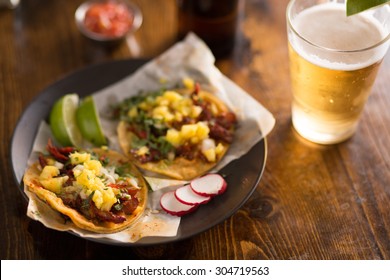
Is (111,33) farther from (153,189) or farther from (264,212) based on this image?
(264,212)

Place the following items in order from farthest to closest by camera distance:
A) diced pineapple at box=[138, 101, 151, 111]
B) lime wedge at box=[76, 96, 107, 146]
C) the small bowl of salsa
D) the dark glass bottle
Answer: the small bowl of salsa
the dark glass bottle
diced pineapple at box=[138, 101, 151, 111]
lime wedge at box=[76, 96, 107, 146]

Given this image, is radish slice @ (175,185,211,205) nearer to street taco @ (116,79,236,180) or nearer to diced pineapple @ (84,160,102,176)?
street taco @ (116,79,236,180)

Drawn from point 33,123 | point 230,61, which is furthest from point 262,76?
point 33,123

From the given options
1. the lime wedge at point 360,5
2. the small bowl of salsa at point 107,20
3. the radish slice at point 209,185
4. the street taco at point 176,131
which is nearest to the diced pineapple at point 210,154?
the street taco at point 176,131

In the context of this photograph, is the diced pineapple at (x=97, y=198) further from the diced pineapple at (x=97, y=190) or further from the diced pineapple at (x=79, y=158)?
the diced pineapple at (x=79, y=158)

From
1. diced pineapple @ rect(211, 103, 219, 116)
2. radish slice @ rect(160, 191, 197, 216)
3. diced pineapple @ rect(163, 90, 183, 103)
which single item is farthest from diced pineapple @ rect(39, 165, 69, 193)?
diced pineapple @ rect(211, 103, 219, 116)
